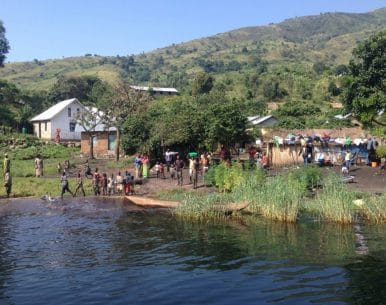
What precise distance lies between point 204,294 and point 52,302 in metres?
4.04

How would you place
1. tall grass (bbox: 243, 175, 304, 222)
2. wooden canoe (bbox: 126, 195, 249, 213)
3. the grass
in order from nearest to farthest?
1. tall grass (bbox: 243, 175, 304, 222)
2. wooden canoe (bbox: 126, 195, 249, 213)
3. the grass

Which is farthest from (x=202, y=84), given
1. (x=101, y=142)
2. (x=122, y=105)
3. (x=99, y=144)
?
(x=122, y=105)

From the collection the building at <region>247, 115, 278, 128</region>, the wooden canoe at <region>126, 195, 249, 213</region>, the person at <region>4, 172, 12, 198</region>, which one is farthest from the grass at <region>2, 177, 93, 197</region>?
the building at <region>247, 115, 278, 128</region>

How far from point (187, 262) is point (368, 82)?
27572 millimetres

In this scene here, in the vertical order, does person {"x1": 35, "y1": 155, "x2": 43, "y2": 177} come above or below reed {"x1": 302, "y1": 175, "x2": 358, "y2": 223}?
above

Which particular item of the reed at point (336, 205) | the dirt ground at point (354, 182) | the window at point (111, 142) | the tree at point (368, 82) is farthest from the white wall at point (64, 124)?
the reed at point (336, 205)

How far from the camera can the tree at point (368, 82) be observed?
38031 mm

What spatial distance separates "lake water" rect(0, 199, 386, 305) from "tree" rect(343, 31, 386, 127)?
716 inches

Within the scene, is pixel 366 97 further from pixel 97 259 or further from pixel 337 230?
pixel 97 259

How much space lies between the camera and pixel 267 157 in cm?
3984

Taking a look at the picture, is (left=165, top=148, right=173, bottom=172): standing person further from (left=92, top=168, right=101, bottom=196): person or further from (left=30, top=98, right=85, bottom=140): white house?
(left=30, top=98, right=85, bottom=140): white house

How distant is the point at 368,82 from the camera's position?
39250 millimetres

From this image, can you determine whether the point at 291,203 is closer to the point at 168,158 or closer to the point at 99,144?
the point at 168,158

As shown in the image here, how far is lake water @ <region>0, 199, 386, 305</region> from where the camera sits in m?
13.8
